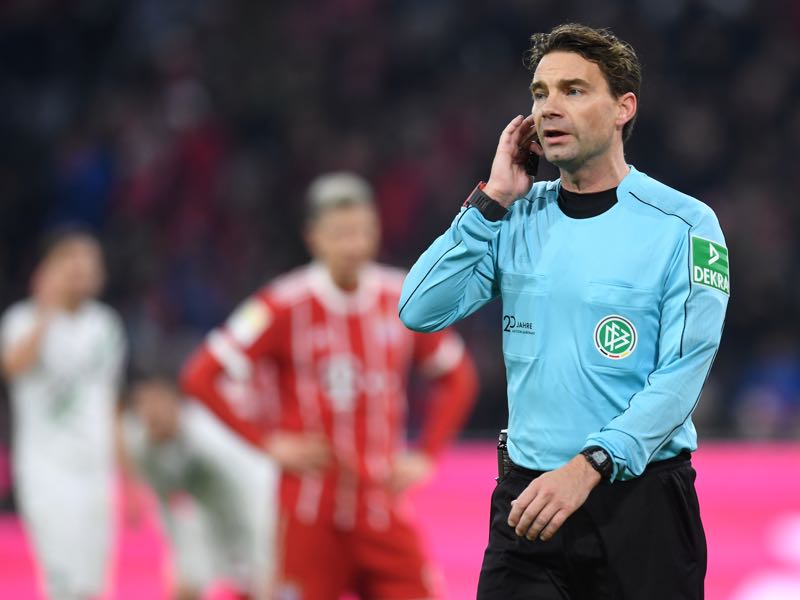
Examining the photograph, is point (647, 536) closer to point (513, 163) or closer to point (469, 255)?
point (469, 255)

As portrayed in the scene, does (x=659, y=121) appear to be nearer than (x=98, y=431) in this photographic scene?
No

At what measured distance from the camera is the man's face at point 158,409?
714 centimetres

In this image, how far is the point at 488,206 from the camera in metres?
3.08

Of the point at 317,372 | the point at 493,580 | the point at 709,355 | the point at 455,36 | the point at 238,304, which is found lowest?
the point at 493,580

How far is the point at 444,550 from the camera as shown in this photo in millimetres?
8438

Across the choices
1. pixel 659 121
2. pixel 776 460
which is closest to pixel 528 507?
pixel 776 460

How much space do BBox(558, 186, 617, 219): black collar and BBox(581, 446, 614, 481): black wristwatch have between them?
20.7 inches

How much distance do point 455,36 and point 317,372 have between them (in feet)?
28.7

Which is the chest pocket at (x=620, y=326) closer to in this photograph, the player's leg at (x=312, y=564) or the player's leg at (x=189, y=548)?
the player's leg at (x=312, y=564)

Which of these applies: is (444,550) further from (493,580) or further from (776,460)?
(493,580)

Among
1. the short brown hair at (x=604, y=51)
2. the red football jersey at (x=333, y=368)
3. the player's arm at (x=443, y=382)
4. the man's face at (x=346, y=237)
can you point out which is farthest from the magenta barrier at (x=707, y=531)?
the short brown hair at (x=604, y=51)

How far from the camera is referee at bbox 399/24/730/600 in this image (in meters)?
2.91

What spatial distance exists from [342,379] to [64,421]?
6.95 feet

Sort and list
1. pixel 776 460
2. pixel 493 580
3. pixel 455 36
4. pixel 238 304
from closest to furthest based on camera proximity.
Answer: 1. pixel 493 580
2. pixel 776 460
3. pixel 238 304
4. pixel 455 36
